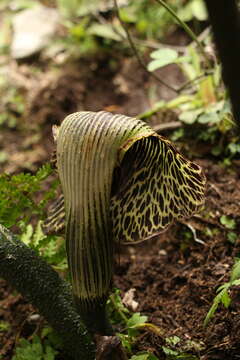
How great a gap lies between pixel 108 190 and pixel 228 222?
0.80m

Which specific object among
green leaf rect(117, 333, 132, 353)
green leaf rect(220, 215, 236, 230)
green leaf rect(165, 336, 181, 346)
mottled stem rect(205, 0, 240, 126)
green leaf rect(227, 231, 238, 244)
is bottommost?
green leaf rect(165, 336, 181, 346)

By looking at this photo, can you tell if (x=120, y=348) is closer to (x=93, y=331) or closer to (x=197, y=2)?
(x=93, y=331)

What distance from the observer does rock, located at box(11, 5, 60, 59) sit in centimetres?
384

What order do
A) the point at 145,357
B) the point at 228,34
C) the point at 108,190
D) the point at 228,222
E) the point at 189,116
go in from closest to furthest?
the point at 228,34, the point at 108,190, the point at 145,357, the point at 228,222, the point at 189,116

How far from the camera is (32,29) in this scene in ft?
13.0

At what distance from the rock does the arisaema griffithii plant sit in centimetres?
272

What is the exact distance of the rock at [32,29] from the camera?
12.6 ft

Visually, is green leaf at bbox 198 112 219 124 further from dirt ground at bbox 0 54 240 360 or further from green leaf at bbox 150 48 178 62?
green leaf at bbox 150 48 178 62

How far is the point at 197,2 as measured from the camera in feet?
10.7

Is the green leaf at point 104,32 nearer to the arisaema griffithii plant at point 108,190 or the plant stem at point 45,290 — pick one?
the arisaema griffithii plant at point 108,190

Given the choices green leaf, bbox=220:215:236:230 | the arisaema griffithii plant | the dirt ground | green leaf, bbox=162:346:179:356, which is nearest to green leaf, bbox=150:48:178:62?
the dirt ground

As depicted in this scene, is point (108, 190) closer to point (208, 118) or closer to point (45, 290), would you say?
point (45, 290)

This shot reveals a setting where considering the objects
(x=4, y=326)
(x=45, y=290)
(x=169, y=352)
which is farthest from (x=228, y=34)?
(x=4, y=326)

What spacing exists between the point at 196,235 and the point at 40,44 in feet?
8.28
